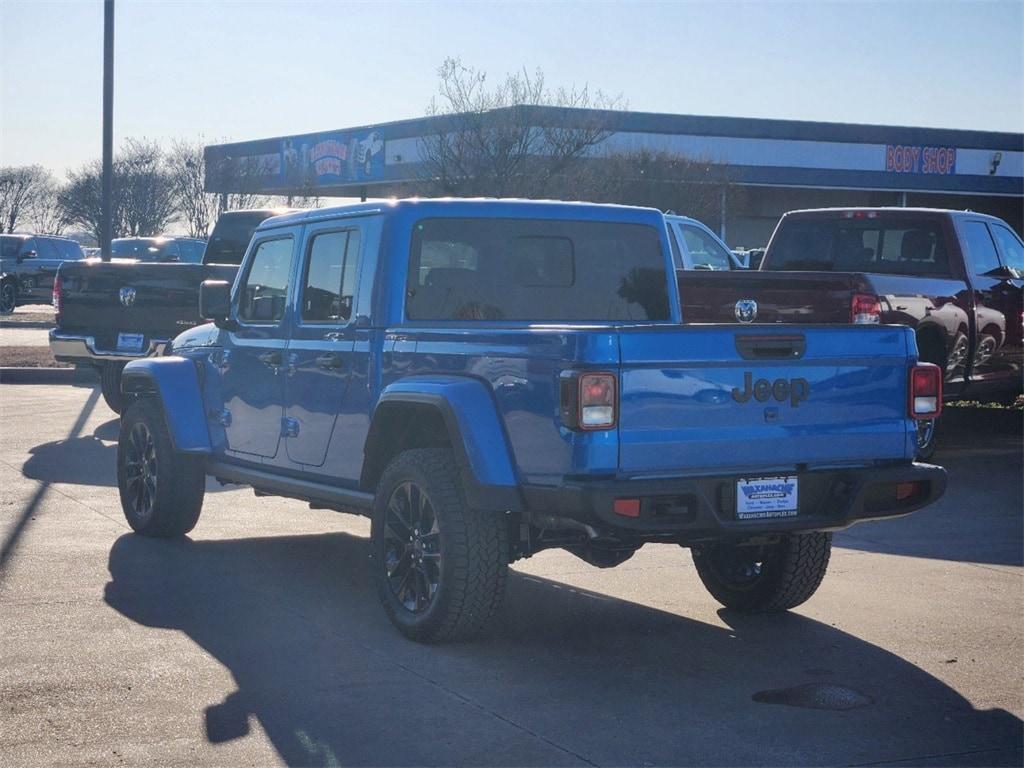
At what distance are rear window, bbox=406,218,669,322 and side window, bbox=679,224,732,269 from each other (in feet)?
26.7

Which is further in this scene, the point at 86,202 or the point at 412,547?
the point at 86,202

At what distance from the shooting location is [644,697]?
573 cm

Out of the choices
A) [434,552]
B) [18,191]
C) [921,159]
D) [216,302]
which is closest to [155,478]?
[216,302]

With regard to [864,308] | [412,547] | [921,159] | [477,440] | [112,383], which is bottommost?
[112,383]

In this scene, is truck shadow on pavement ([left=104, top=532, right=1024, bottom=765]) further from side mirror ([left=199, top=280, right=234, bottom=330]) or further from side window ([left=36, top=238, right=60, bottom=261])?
side window ([left=36, top=238, right=60, bottom=261])

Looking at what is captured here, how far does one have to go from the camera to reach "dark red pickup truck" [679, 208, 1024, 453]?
11.5 meters

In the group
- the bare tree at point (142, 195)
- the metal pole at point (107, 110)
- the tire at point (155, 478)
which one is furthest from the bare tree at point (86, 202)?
the tire at point (155, 478)

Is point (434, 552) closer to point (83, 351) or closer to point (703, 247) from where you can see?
point (83, 351)

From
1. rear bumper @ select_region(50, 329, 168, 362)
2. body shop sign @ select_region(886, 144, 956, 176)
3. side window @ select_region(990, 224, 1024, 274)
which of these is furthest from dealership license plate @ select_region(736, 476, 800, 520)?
body shop sign @ select_region(886, 144, 956, 176)

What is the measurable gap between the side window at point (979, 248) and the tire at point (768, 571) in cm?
688

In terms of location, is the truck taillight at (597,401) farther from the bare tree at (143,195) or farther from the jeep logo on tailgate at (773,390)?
the bare tree at (143,195)

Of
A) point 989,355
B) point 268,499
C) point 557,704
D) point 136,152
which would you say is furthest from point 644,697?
point 136,152

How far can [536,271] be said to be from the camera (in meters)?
7.45

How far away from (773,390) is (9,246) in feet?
110
